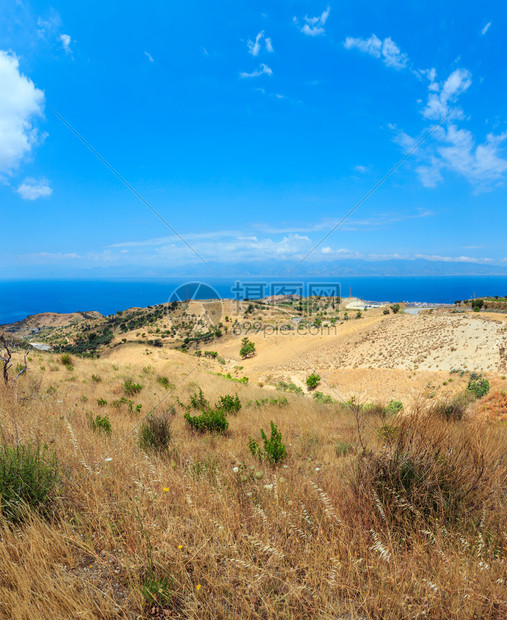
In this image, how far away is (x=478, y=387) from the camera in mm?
14000

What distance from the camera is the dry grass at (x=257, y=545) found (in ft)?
5.98

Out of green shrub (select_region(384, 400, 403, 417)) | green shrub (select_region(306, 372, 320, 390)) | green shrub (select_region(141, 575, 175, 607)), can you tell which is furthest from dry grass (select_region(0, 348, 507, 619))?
green shrub (select_region(306, 372, 320, 390))

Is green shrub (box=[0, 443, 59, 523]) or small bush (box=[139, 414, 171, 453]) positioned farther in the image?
small bush (box=[139, 414, 171, 453])

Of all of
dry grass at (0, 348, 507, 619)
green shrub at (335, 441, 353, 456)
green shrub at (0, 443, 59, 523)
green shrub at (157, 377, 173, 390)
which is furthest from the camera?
green shrub at (157, 377, 173, 390)

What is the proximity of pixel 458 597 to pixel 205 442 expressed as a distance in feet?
13.2

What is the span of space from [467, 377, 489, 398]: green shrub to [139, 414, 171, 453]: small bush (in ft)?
47.1

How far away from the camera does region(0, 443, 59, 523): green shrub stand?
2520 millimetres

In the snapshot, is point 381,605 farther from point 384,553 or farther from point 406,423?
point 406,423

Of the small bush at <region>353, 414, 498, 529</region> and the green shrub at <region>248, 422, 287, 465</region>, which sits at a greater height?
the small bush at <region>353, 414, 498, 529</region>

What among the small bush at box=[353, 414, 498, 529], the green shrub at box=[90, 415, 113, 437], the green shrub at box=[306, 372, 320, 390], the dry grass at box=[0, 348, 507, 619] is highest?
the small bush at box=[353, 414, 498, 529]

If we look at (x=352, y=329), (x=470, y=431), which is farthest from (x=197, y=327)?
(x=470, y=431)

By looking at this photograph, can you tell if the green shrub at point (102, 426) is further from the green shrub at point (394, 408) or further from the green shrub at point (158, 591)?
the green shrub at point (394, 408)

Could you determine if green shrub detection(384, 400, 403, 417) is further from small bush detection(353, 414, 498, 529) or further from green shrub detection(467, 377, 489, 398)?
small bush detection(353, 414, 498, 529)

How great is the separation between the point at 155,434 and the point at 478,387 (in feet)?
50.9
